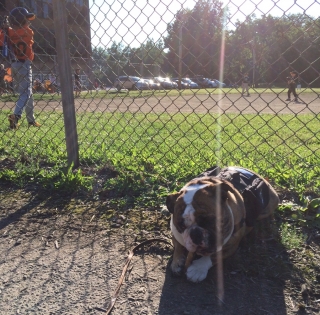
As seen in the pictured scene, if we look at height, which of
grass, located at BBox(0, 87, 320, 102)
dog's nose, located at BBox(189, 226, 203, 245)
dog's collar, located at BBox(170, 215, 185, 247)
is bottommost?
dog's collar, located at BBox(170, 215, 185, 247)

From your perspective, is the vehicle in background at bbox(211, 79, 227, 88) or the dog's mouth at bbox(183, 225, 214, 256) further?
the vehicle in background at bbox(211, 79, 227, 88)

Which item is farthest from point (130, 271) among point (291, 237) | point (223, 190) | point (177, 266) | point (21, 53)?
point (21, 53)

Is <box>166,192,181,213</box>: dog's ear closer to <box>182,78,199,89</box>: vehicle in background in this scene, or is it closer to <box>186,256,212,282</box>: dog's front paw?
<box>186,256,212,282</box>: dog's front paw

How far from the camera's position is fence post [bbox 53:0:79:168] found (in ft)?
10.2

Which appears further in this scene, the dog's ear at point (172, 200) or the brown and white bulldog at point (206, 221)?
the dog's ear at point (172, 200)

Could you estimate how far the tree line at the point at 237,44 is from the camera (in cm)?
262

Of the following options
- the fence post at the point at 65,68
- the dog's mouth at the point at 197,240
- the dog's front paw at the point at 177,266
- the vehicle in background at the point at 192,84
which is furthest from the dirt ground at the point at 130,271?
the vehicle in background at the point at 192,84

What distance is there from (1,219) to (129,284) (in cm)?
129

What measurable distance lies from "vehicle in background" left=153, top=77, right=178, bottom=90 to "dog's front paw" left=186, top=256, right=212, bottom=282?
8.03 ft

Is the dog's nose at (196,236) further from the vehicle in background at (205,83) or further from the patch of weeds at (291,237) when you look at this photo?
the vehicle in background at (205,83)

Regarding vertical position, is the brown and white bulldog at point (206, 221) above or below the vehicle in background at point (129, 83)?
below

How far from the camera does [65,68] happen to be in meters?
3.21

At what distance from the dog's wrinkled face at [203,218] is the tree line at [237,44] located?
1.22 metres

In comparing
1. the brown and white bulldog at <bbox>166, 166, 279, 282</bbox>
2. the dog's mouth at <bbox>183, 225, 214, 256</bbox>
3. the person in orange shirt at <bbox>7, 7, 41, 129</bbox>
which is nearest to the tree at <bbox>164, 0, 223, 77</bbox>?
the brown and white bulldog at <bbox>166, 166, 279, 282</bbox>
